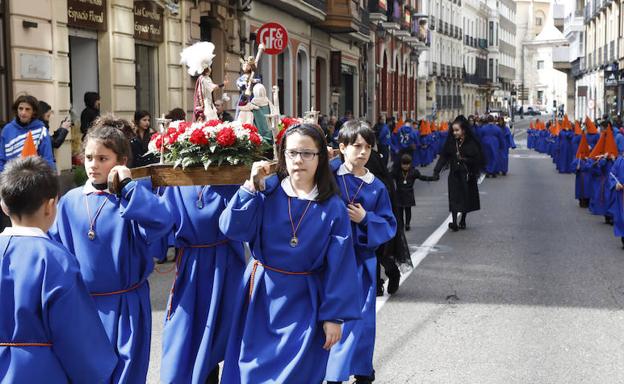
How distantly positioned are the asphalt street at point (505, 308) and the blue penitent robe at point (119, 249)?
1.83m

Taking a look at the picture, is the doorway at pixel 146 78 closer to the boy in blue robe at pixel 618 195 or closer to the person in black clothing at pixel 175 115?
the person in black clothing at pixel 175 115

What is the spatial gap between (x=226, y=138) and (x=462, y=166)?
9313mm

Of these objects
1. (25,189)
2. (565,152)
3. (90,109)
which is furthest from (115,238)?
(565,152)

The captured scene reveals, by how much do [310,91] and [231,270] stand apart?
25.3 m

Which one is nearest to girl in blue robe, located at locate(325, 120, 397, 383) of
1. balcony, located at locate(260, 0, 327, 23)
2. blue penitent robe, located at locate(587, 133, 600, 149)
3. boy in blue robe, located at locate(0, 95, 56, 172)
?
boy in blue robe, located at locate(0, 95, 56, 172)

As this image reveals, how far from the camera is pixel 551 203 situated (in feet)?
61.5

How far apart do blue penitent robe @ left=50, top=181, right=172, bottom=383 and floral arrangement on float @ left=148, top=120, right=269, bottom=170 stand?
0.65 meters

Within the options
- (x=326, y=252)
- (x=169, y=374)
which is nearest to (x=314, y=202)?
(x=326, y=252)

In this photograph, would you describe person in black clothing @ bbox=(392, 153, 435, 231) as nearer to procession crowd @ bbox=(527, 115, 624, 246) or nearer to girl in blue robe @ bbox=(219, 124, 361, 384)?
procession crowd @ bbox=(527, 115, 624, 246)

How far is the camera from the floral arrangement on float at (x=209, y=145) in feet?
17.7

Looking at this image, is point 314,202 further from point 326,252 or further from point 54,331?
point 54,331

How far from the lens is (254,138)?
5.65 metres

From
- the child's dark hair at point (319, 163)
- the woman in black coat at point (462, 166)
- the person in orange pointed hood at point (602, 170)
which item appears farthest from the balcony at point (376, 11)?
the child's dark hair at point (319, 163)

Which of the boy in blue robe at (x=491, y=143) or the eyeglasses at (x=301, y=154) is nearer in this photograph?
the eyeglasses at (x=301, y=154)
